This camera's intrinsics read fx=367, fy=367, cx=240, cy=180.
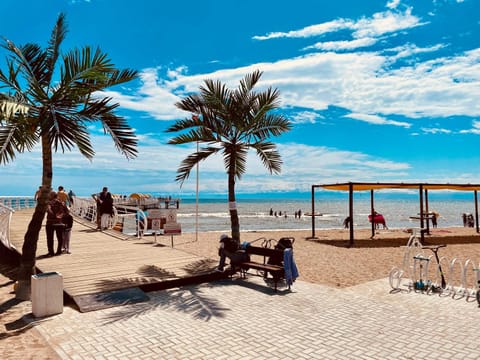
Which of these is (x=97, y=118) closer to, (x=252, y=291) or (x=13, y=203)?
(x=252, y=291)

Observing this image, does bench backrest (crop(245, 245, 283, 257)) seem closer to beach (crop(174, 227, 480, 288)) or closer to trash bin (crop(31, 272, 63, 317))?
beach (crop(174, 227, 480, 288))

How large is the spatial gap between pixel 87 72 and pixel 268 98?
17.0ft

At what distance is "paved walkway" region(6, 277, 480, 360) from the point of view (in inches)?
174

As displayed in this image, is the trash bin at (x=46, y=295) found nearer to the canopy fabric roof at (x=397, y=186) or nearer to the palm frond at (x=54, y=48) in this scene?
the palm frond at (x=54, y=48)

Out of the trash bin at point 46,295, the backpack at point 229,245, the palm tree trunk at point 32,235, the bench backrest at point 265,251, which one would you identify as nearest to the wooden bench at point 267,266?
the bench backrest at point 265,251

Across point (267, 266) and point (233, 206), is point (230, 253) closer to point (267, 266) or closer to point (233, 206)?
point (267, 266)

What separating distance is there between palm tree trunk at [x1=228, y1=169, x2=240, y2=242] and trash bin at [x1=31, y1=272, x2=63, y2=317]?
493 cm

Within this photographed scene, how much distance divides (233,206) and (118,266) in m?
3.37

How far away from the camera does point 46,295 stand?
580 cm

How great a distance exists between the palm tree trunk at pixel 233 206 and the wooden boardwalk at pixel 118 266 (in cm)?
105

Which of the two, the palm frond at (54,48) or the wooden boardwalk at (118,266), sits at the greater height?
the palm frond at (54,48)

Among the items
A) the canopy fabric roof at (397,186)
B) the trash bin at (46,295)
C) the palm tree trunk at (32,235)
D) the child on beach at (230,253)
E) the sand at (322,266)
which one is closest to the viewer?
the sand at (322,266)

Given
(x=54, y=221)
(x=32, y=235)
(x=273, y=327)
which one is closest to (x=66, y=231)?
(x=54, y=221)

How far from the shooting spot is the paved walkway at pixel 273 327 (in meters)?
4.43
